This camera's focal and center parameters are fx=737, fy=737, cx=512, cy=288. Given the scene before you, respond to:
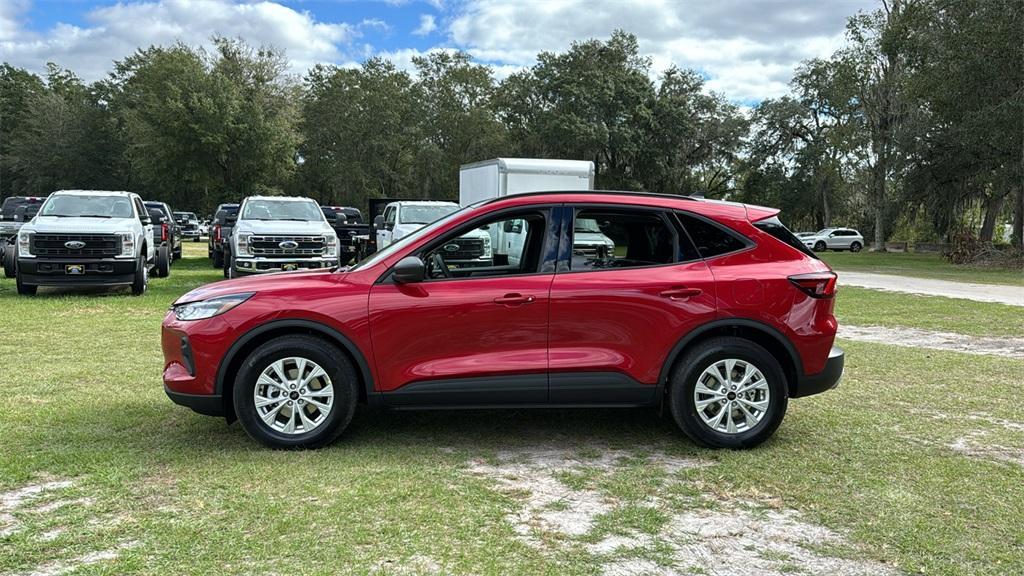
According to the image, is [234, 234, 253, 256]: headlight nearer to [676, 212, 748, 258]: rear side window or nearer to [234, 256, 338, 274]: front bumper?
[234, 256, 338, 274]: front bumper

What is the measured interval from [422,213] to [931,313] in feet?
35.2

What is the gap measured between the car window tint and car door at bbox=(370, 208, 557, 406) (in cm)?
42

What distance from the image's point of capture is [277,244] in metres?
13.7

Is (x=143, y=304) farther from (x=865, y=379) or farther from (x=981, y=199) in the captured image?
(x=981, y=199)

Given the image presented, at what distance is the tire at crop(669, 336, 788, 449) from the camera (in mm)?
4820

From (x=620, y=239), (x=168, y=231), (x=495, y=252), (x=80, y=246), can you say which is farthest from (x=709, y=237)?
(x=168, y=231)

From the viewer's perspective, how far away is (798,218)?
186ft

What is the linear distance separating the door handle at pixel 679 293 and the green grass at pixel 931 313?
299 inches

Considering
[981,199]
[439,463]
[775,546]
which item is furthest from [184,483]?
[981,199]

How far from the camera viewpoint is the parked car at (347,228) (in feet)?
72.8

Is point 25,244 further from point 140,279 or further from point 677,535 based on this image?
point 677,535

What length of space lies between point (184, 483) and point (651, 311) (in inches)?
117

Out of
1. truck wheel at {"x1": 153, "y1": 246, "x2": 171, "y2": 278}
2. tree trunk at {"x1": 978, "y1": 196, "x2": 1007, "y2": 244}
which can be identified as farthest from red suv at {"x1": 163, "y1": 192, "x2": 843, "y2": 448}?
tree trunk at {"x1": 978, "y1": 196, "x2": 1007, "y2": 244}

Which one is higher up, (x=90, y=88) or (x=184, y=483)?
(x=90, y=88)
